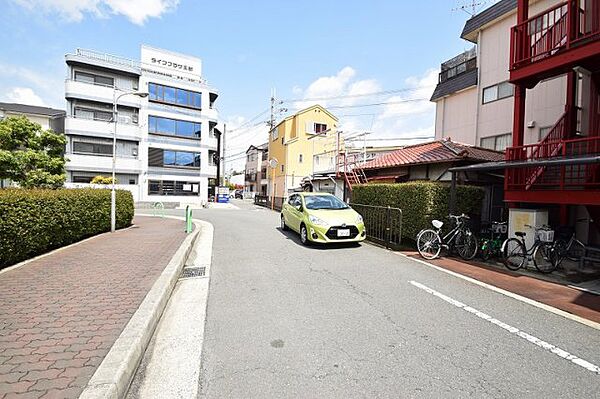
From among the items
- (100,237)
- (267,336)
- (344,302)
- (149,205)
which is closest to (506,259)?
(344,302)

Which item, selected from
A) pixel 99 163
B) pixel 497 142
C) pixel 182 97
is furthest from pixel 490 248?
pixel 182 97

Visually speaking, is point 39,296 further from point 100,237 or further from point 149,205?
point 149,205

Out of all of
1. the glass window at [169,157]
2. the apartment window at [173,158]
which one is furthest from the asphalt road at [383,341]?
the glass window at [169,157]

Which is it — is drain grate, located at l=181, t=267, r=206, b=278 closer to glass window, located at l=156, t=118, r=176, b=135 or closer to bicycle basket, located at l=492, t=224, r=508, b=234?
bicycle basket, located at l=492, t=224, r=508, b=234

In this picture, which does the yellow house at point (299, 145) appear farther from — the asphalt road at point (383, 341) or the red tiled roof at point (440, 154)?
the asphalt road at point (383, 341)

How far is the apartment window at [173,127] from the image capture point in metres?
29.3

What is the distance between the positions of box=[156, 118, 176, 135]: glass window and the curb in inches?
1121

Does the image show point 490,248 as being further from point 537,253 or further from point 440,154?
point 440,154

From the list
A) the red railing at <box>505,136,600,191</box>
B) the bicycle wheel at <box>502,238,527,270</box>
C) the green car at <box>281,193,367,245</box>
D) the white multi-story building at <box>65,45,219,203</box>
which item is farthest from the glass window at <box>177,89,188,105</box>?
the bicycle wheel at <box>502,238,527,270</box>

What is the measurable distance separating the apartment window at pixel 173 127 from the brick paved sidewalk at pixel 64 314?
25258 mm

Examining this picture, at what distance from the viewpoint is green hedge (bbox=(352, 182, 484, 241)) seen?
8.30 meters

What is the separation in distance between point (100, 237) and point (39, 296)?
228 inches

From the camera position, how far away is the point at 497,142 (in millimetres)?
12305

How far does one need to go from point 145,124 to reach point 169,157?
3596 mm
